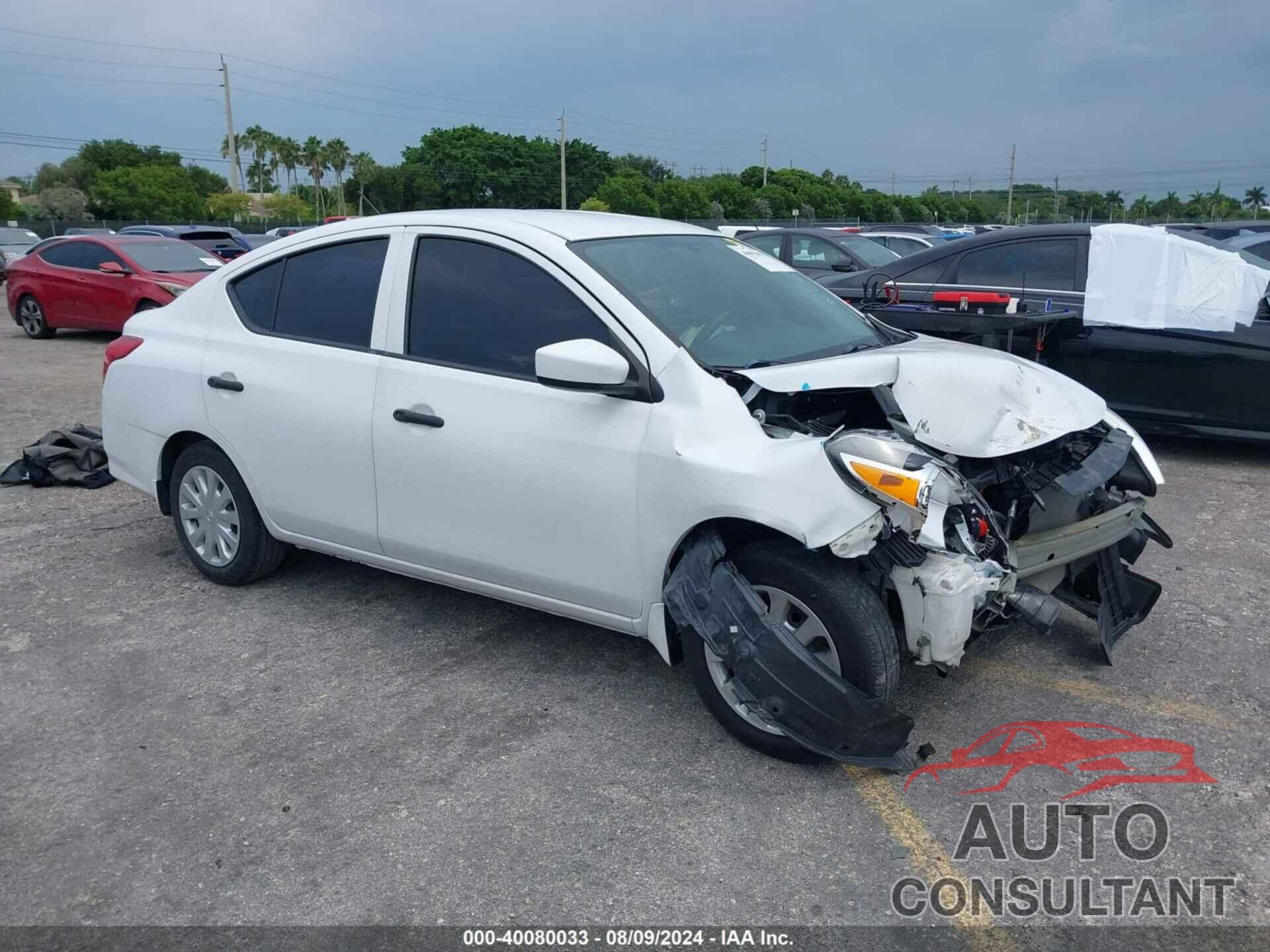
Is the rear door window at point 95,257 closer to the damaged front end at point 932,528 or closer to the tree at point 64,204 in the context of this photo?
the damaged front end at point 932,528

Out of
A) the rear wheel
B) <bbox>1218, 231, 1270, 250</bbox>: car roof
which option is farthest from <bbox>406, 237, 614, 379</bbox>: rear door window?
the rear wheel

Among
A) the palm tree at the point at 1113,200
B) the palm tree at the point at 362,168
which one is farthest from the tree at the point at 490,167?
the palm tree at the point at 1113,200

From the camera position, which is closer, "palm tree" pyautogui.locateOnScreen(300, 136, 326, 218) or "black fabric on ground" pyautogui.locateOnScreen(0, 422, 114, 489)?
"black fabric on ground" pyautogui.locateOnScreen(0, 422, 114, 489)

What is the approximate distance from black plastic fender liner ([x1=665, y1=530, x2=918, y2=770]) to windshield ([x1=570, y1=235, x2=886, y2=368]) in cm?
80

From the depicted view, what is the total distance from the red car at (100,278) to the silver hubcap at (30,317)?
0.01 metres

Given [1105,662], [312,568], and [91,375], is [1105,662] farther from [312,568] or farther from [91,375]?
[91,375]

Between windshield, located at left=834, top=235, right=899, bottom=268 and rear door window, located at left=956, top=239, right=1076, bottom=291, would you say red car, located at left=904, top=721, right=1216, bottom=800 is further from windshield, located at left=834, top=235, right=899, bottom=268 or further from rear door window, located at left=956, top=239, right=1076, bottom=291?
windshield, located at left=834, top=235, right=899, bottom=268

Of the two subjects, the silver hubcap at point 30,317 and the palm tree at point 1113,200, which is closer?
the silver hubcap at point 30,317

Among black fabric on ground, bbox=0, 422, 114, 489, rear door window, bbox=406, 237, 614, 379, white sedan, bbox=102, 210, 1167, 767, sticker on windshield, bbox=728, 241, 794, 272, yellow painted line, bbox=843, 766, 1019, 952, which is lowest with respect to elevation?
yellow painted line, bbox=843, 766, 1019, 952

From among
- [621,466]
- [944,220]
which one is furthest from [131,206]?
[621,466]

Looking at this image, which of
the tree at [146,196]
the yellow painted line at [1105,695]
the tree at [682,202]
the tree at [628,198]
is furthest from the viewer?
the tree at [146,196]

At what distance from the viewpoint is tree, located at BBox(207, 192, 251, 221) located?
6256cm

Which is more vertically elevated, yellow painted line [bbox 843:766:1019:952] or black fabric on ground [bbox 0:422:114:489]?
black fabric on ground [bbox 0:422:114:489]

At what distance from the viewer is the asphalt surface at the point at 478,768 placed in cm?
292
